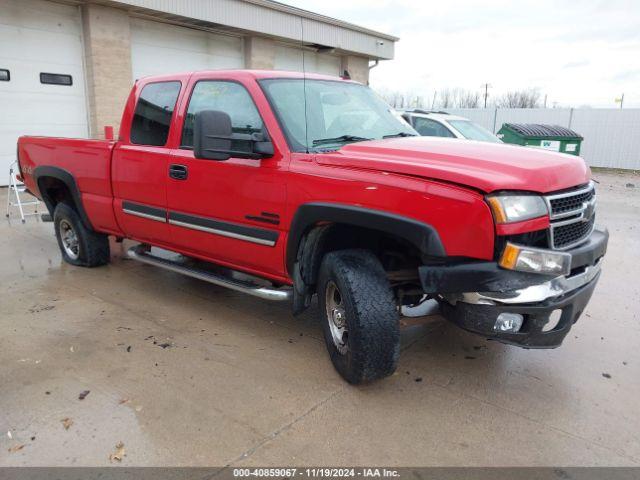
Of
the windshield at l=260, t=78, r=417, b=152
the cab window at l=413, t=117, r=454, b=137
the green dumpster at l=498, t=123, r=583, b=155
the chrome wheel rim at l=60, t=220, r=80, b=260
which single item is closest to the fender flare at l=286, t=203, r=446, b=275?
the windshield at l=260, t=78, r=417, b=152

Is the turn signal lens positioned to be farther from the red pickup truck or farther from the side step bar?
the side step bar

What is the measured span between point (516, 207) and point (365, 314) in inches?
40.2

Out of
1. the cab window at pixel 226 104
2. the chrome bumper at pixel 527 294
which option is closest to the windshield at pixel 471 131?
the cab window at pixel 226 104

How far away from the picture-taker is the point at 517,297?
273cm

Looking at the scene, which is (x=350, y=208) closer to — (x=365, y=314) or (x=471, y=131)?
(x=365, y=314)

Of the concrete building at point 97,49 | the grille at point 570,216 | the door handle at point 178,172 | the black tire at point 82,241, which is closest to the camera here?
the grille at point 570,216

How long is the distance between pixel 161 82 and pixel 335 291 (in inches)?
104

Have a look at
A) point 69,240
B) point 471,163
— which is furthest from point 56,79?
point 471,163

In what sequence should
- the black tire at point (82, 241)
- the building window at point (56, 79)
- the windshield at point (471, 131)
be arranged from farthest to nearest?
the building window at point (56, 79), the windshield at point (471, 131), the black tire at point (82, 241)

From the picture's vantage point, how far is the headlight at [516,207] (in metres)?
2.64

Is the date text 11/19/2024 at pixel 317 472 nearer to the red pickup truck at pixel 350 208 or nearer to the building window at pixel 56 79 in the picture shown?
the red pickup truck at pixel 350 208

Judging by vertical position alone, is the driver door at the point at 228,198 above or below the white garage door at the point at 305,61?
below

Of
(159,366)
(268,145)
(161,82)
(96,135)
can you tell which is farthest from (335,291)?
(96,135)

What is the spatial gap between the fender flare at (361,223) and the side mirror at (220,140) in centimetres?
55
